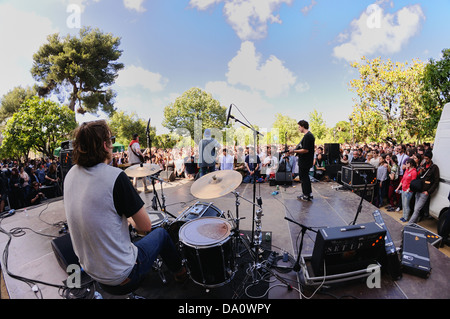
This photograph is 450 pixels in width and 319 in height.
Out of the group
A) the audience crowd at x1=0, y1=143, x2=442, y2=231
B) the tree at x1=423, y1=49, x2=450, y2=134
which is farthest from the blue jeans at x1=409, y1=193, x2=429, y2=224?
the tree at x1=423, y1=49, x2=450, y2=134

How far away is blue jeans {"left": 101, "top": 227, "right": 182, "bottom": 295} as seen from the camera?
5.61 feet

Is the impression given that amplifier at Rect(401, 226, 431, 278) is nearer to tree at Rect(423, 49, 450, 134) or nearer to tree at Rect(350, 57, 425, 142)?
tree at Rect(423, 49, 450, 134)

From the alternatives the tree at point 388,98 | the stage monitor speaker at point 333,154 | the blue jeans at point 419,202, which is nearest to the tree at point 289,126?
the tree at point 388,98

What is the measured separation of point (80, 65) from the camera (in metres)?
17.2

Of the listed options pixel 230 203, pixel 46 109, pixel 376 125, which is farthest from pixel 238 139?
pixel 230 203

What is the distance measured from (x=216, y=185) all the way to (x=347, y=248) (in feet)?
5.47

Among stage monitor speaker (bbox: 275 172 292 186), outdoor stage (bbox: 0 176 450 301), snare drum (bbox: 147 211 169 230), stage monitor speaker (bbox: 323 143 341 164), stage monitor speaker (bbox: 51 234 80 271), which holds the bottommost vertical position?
outdoor stage (bbox: 0 176 450 301)

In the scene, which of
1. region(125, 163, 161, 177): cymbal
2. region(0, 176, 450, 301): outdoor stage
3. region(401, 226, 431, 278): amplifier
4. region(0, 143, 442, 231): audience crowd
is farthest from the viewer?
region(0, 143, 442, 231): audience crowd

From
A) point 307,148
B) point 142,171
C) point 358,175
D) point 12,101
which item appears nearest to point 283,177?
point 358,175

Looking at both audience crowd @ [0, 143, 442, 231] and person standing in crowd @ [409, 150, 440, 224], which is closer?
person standing in crowd @ [409, 150, 440, 224]

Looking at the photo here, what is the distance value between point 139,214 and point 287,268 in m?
2.13

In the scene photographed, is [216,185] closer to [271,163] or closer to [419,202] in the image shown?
[419,202]

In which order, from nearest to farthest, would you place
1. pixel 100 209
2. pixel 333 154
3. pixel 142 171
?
pixel 100 209
pixel 142 171
pixel 333 154

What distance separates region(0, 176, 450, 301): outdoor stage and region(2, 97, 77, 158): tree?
6.70 metres
